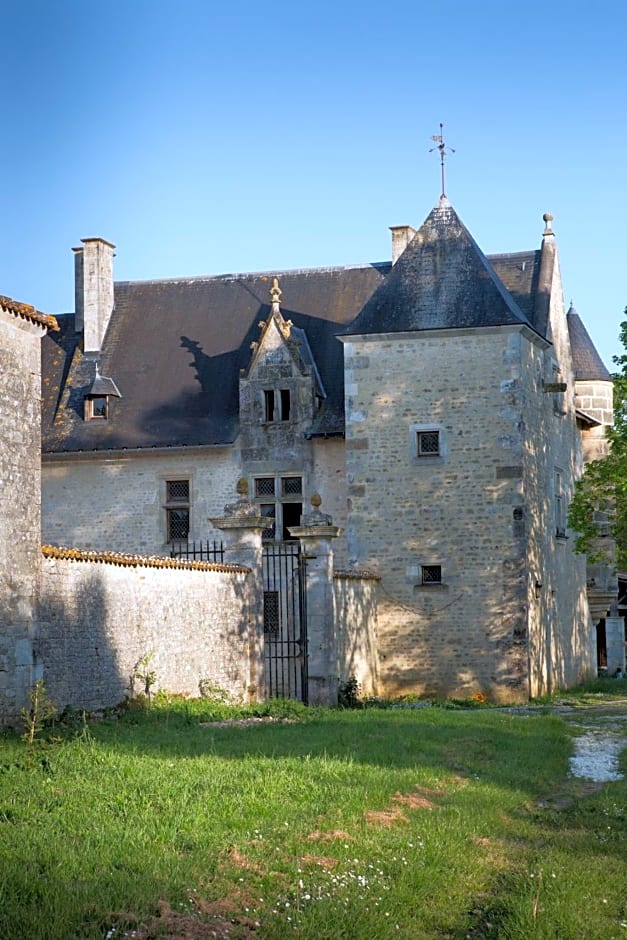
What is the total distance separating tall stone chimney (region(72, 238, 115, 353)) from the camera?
3005 centimetres

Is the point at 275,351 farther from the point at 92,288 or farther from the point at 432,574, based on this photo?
the point at 432,574

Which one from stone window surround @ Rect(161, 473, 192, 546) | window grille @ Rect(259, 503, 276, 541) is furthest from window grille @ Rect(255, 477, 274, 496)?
stone window surround @ Rect(161, 473, 192, 546)

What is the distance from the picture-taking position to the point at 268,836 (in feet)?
27.4

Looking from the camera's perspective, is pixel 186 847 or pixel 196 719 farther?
pixel 196 719

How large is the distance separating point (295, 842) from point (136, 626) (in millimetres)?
7573

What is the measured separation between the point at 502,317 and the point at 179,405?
712cm

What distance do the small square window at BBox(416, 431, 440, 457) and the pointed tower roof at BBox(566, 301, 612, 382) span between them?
6.96m

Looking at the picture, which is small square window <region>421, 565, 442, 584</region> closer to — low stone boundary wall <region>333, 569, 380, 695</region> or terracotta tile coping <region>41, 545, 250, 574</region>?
low stone boundary wall <region>333, 569, 380, 695</region>

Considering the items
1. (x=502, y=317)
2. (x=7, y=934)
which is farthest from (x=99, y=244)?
(x=7, y=934)

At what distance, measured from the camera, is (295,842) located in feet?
27.0

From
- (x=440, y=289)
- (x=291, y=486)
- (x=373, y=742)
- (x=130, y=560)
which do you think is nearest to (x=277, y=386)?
(x=291, y=486)

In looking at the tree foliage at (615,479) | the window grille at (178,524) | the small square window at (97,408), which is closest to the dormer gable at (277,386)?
the window grille at (178,524)

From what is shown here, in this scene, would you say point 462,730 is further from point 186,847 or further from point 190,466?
point 190,466

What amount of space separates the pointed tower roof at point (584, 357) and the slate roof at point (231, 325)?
0.06m
